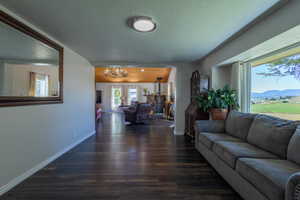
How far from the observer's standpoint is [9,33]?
73.3 inches

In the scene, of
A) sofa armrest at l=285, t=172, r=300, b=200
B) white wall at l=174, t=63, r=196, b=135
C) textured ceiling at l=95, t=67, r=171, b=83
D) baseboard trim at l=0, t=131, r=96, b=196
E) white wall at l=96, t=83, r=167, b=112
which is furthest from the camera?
white wall at l=96, t=83, r=167, b=112

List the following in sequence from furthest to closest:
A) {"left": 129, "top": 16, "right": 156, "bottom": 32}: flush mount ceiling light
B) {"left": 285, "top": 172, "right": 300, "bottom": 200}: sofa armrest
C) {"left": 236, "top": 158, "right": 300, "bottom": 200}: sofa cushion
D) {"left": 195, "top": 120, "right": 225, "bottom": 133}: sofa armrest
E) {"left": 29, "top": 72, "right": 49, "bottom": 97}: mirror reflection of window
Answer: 1. {"left": 195, "top": 120, "right": 225, "bottom": 133}: sofa armrest
2. {"left": 29, "top": 72, "right": 49, "bottom": 97}: mirror reflection of window
3. {"left": 129, "top": 16, "right": 156, "bottom": 32}: flush mount ceiling light
4. {"left": 236, "top": 158, "right": 300, "bottom": 200}: sofa cushion
5. {"left": 285, "top": 172, "right": 300, "bottom": 200}: sofa armrest

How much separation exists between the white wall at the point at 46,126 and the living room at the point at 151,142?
15 millimetres

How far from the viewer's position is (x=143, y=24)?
2131 millimetres

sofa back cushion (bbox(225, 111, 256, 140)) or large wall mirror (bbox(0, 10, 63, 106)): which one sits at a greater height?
large wall mirror (bbox(0, 10, 63, 106))

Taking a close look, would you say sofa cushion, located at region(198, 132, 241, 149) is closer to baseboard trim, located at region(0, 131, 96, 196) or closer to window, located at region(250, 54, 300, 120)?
window, located at region(250, 54, 300, 120)

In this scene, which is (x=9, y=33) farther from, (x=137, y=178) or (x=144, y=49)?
(x=137, y=178)

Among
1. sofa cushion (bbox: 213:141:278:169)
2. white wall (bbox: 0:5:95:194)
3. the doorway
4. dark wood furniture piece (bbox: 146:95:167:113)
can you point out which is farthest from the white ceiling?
A: the doorway

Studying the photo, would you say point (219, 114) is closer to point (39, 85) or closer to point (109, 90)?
point (39, 85)

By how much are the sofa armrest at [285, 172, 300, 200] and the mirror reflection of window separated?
3066 mm

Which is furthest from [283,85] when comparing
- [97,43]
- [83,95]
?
[83,95]

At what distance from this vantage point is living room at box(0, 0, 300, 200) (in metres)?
1.70

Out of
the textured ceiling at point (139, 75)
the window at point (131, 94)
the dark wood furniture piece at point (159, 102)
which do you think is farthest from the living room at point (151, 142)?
the window at point (131, 94)

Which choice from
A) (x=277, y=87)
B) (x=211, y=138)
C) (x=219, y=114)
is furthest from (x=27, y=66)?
(x=277, y=87)
